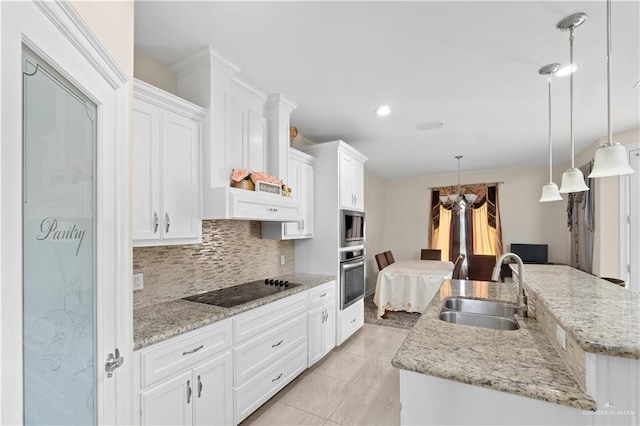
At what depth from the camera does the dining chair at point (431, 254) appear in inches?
246

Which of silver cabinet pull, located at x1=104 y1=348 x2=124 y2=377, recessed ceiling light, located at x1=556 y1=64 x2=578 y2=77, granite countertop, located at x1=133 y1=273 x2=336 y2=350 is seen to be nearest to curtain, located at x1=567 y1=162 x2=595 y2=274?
recessed ceiling light, located at x1=556 y1=64 x2=578 y2=77

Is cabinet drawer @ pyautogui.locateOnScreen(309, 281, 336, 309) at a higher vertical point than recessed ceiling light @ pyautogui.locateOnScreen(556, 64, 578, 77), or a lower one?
lower

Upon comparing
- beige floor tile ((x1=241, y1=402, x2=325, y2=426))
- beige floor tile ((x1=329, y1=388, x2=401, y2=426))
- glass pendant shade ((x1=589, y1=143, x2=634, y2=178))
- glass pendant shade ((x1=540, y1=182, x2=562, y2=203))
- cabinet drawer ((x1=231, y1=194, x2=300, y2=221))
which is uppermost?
glass pendant shade ((x1=589, y1=143, x2=634, y2=178))

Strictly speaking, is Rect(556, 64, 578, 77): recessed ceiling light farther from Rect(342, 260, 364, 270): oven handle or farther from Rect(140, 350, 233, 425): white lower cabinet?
Rect(140, 350, 233, 425): white lower cabinet

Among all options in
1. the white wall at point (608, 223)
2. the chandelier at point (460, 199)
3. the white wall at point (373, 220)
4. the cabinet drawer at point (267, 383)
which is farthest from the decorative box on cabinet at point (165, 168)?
the white wall at point (608, 223)

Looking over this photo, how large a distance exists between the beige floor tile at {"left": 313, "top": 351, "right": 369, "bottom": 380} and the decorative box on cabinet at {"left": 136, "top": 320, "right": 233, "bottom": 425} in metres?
1.16

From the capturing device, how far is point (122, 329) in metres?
1.23

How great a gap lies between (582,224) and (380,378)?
166 inches

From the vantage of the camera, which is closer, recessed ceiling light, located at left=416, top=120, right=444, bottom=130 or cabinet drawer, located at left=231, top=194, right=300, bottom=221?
cabinet drawer, located at left=231, top=194, right=300, bottom=221

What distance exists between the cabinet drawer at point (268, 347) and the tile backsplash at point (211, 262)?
638mm

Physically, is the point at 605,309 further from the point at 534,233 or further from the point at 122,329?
the point at 534,233

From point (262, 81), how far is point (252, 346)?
6.93 feet

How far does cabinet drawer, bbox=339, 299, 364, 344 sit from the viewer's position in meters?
3.45

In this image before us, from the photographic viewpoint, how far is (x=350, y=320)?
366cm
